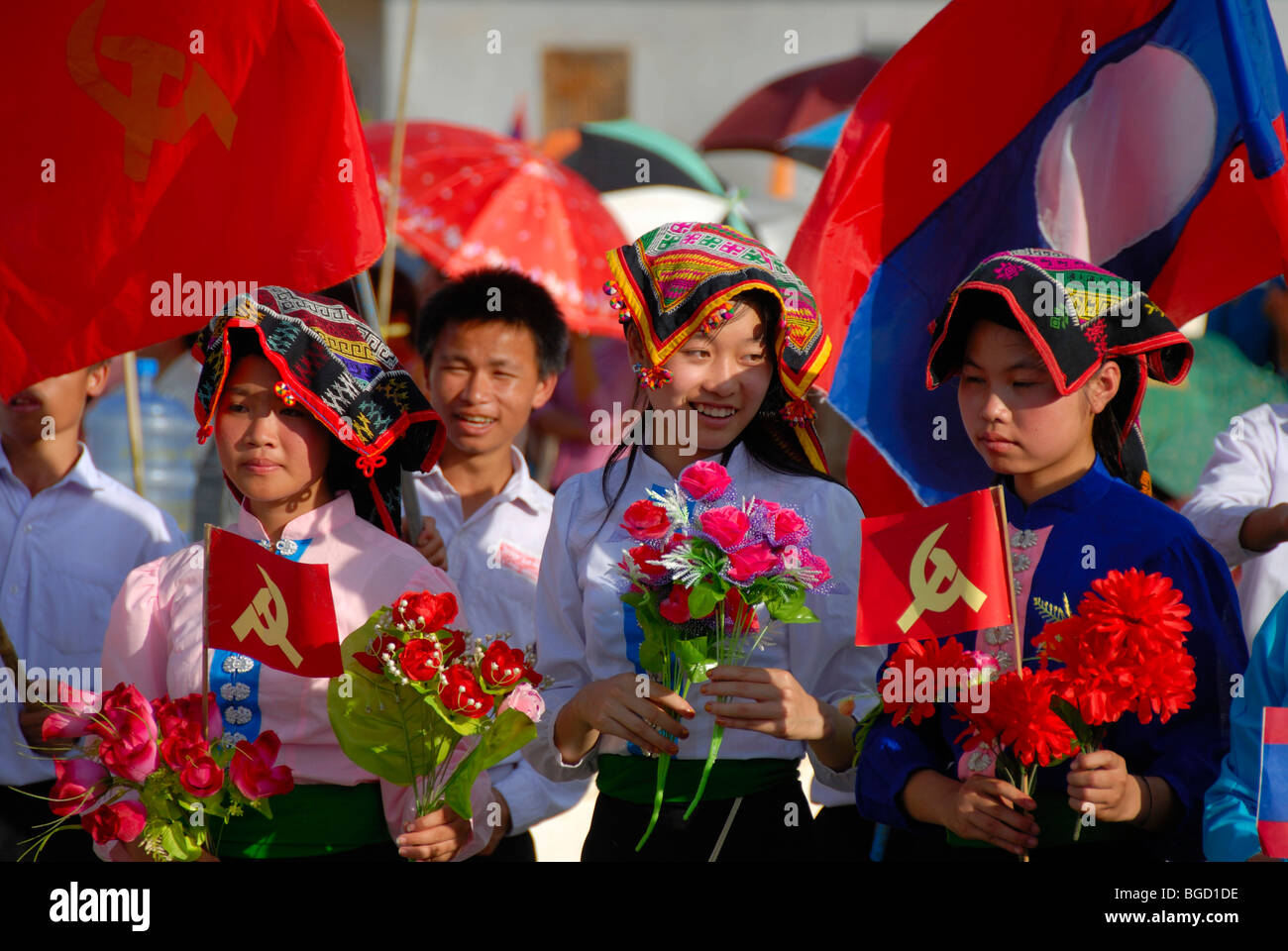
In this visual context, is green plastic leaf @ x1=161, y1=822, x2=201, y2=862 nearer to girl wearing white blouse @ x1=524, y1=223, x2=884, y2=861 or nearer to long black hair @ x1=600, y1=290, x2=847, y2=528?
girl wearing white blouse @ x1=524, y1=223, x2=884, y2=861

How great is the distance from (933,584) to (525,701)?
764 millimetres

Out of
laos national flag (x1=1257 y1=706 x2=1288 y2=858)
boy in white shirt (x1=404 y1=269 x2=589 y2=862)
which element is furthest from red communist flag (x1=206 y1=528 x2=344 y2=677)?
laos national flag (x1=1257 y1=706 x2=1288 y2=858)

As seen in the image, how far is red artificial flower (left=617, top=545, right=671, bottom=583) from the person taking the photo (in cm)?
270

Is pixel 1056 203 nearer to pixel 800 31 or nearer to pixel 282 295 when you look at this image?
pixel 282 295

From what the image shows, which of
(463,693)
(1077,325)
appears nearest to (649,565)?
(463,693)

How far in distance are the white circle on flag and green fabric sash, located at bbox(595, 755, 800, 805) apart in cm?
176

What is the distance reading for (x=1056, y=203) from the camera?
4059 millimetres

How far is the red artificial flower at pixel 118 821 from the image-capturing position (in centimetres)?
269

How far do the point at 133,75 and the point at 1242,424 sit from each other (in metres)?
3.17

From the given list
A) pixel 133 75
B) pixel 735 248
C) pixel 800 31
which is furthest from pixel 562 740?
pixel 800 31

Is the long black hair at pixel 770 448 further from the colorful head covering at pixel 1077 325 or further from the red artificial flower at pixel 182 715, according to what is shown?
the red artificial flower at pixel 182 715

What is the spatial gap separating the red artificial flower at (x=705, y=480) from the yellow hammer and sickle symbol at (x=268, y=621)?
31.4 inches

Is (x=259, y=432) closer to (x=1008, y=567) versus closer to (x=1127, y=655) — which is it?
(x=1008, y=567)
